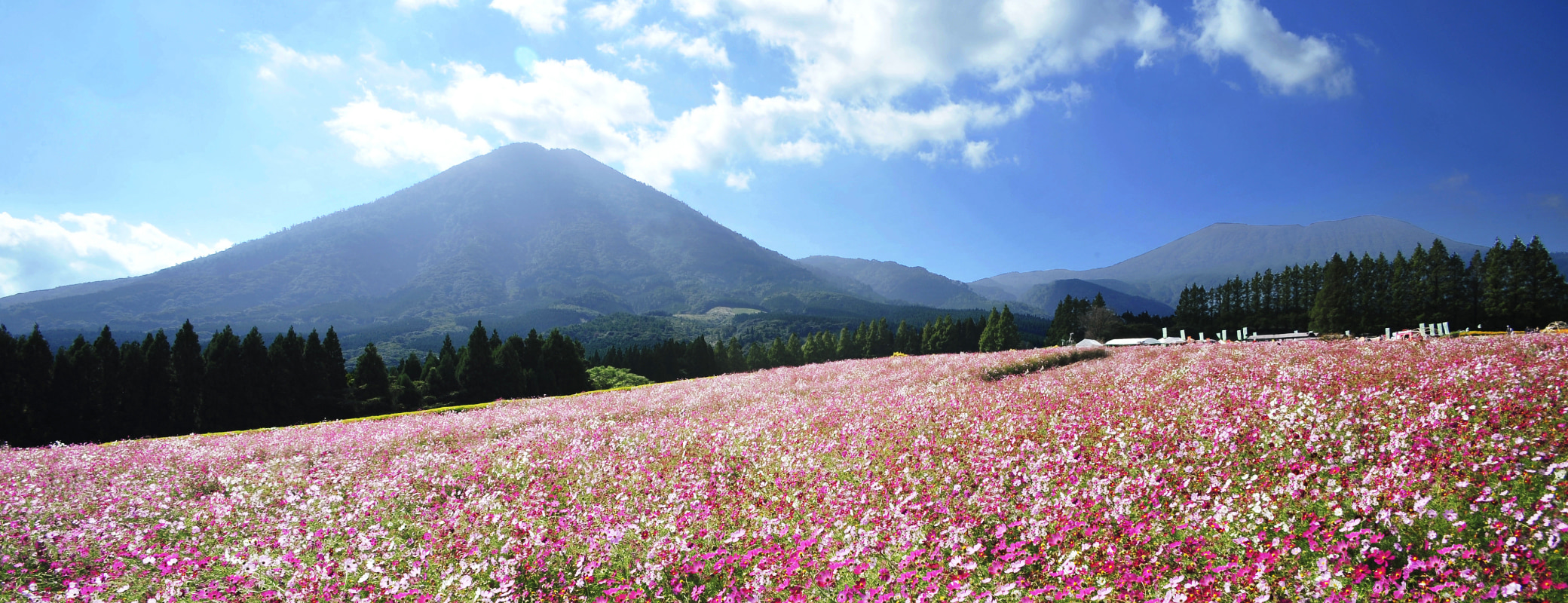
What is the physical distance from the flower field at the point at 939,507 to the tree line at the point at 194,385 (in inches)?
916

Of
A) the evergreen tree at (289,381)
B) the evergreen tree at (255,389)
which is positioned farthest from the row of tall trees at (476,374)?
the evergreen tree at (255,389)

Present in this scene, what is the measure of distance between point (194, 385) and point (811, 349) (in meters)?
59.6

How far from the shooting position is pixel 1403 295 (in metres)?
67.3

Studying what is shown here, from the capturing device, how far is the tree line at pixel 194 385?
90.2 feet

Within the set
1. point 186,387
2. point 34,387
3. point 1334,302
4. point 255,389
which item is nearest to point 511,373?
point 255,389

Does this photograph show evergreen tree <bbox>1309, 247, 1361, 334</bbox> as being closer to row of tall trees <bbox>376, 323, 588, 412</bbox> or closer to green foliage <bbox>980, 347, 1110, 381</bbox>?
green foliage <bbox>980, 347, 1110, 381</bbox>

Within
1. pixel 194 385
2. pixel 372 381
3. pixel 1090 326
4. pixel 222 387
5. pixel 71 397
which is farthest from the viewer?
pixel 1090 326

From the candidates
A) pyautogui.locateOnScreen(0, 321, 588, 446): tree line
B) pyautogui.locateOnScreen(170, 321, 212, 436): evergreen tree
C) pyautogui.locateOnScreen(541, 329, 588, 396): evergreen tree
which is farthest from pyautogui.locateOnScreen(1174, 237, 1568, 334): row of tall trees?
pyautogui.locateOnScreen(170, 321, 212, 436): evergreen tree

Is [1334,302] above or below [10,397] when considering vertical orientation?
above

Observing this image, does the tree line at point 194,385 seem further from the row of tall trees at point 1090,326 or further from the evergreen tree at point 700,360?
the row of tall trees at point 1090,326

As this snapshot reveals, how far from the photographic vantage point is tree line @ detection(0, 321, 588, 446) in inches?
1083

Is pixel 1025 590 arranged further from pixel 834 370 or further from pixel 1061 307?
pixel 1061 307

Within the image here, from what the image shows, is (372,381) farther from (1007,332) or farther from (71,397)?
(1007,332)

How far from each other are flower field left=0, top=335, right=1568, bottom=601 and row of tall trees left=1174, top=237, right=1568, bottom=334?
7459cm
